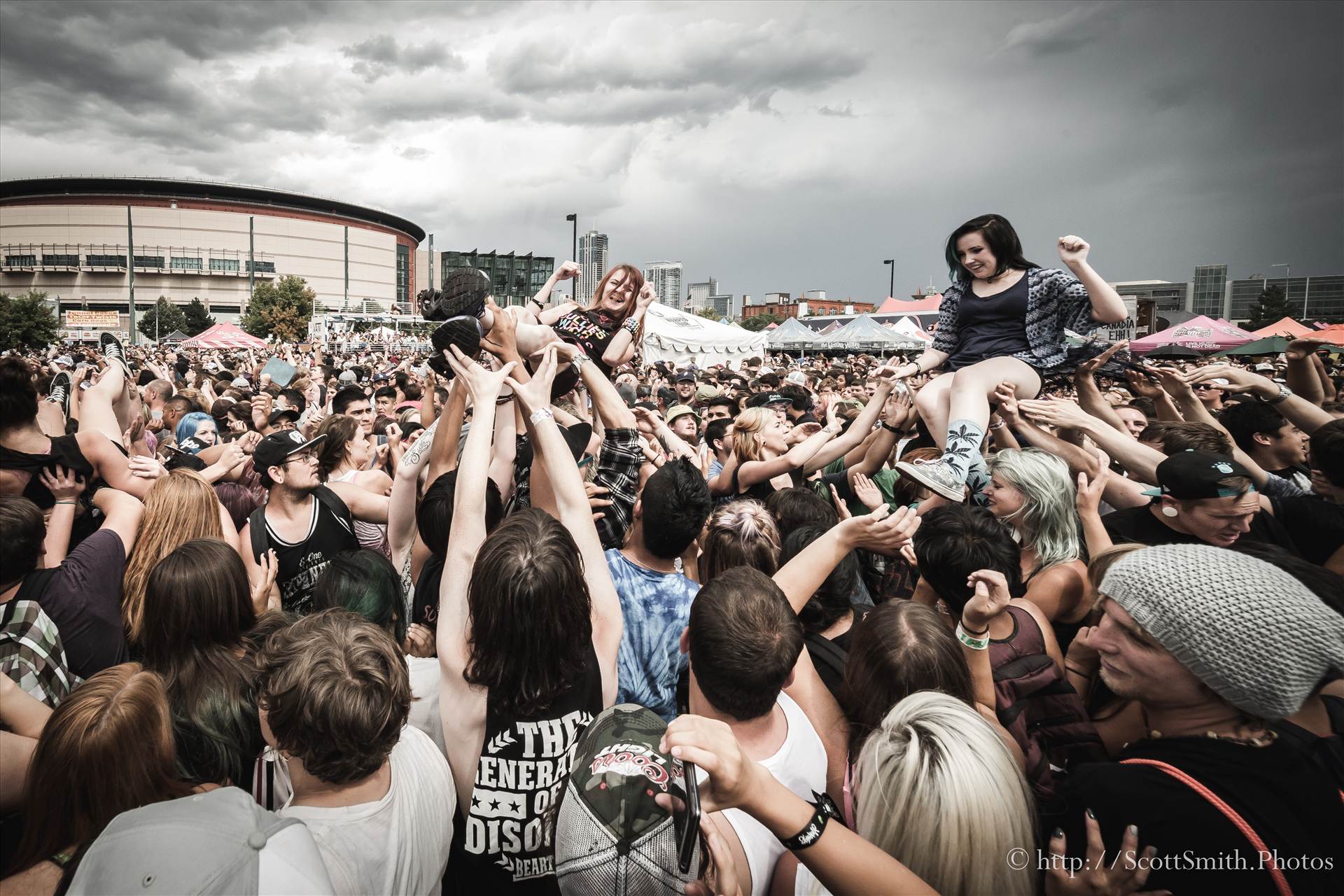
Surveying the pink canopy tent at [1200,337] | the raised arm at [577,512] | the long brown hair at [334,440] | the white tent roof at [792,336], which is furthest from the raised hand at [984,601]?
the white tent roof at [792,336]

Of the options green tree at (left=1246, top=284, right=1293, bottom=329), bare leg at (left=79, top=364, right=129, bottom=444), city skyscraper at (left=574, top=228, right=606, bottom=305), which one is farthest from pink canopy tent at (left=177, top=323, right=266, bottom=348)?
green tree at (left=1246, top=284, right=1293, bottom=329)

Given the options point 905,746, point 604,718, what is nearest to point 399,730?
point 604,718

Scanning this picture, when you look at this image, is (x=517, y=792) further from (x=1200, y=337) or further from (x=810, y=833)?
(x=1200, y=337)

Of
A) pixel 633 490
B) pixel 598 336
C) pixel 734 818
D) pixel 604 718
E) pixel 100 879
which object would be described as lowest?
pixel 734 818

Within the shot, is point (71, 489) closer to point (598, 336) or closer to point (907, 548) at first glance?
point (598, 336)

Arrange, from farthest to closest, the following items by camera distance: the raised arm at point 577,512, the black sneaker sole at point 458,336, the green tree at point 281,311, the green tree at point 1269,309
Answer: the green tree at point 281,311 → the green tree at point 1269,309 → the black sneaker sole at point 458,336 → the raised arm at point 577,512

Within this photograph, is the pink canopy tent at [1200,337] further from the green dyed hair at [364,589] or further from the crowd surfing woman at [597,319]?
the green dyed hair at [364,589]

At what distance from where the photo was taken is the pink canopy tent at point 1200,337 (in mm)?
21031

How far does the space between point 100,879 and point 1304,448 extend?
595cm

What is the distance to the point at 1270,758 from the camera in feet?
3.96

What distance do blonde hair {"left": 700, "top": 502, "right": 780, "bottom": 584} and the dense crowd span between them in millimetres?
14

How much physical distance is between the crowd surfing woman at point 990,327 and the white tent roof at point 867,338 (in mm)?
20891

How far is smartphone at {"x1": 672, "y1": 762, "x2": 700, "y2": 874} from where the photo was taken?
1109 mm

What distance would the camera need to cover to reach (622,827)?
117cm
